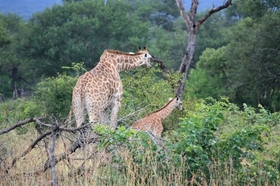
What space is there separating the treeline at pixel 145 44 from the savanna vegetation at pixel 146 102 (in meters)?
0.05

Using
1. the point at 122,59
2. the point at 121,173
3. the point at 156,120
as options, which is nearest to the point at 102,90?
the point at 156,120

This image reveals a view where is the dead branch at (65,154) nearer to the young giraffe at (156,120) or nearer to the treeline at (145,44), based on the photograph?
the young giraffe at (156,120)

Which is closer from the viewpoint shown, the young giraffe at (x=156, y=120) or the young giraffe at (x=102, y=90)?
the young giraffe at (x=156, y=120)

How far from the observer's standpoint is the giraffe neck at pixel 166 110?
36.5 ft

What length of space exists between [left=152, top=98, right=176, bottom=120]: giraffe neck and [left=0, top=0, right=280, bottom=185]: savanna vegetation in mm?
281

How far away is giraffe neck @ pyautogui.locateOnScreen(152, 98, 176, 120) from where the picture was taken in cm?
1113

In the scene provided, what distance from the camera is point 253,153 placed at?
7.24 m

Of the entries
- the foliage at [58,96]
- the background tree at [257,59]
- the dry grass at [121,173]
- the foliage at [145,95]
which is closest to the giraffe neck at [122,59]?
the foliage at [145,95]

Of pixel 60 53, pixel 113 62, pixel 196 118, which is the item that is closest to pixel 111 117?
pixel 113 62

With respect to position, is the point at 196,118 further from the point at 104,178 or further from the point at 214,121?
the point at 104,178

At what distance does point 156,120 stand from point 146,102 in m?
1.64

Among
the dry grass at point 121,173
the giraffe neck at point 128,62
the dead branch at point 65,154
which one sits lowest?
the dry grass at point 121,173

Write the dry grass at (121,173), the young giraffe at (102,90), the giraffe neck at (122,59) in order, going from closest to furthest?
the dry grass at (121,173) < the young giraffe at (102,90) < the giraffe neck at (122,59)

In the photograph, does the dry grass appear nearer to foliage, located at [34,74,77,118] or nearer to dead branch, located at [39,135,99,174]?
dead branch, located at [39,135,99,174]
